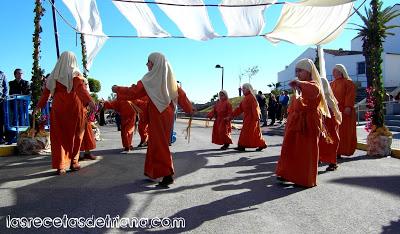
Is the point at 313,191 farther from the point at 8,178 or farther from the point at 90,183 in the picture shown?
the point at 8,178

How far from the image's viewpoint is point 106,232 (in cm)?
427

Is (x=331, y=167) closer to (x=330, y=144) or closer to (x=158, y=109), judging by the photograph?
(x=330, y=144)

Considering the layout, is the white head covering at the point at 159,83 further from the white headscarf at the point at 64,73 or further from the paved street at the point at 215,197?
the white headscarf at the point at 64,73

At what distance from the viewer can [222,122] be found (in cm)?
1181

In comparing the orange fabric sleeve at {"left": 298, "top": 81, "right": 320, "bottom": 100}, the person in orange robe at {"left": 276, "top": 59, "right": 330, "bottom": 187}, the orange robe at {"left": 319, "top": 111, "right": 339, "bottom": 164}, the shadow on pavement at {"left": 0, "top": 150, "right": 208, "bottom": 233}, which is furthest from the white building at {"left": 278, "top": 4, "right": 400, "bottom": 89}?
the orange fabric sleeve at {"left": 298, "top": 81, "right": 320, "bottom": 100}

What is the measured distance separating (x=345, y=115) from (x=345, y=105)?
24 cm

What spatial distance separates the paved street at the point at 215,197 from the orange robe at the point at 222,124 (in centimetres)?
285

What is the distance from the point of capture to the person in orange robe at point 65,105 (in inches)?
291

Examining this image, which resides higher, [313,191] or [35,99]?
[35,99]

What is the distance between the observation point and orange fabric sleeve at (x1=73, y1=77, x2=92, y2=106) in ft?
24.3

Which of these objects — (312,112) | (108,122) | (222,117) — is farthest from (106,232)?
(108,122)

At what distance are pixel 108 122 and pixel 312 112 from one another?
1100 inches

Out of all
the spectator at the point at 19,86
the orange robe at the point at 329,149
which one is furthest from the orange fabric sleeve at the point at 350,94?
the spectator at the point at 19,86

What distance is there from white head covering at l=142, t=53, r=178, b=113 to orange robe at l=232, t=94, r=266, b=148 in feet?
14.7
